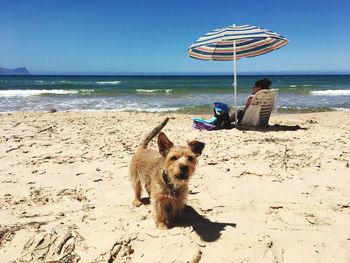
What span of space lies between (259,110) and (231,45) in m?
2.06

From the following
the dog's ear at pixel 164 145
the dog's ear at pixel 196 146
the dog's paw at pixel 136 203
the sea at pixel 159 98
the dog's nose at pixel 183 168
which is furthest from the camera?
the sea at pixel 159 98

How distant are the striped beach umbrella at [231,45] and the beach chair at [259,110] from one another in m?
0.48

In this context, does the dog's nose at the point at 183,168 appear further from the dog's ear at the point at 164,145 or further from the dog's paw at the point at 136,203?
the dog's paw at the point at 136,203

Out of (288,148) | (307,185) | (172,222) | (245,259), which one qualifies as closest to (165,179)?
(172,222)

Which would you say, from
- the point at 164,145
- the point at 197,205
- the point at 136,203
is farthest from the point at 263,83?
the point at 164,145

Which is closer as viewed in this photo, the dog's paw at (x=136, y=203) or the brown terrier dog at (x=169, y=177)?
the brown terrier dog at (x=169, y=177)

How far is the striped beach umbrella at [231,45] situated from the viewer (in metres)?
8.64

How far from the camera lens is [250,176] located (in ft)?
16.7

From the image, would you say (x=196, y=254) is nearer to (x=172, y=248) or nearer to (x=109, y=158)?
(x=172, y=248)

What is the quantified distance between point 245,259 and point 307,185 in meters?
2.09

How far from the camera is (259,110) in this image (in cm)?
885

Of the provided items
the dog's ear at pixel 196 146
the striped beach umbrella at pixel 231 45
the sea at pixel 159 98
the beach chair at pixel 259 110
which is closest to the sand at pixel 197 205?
the dog's ear at pixel 196 146

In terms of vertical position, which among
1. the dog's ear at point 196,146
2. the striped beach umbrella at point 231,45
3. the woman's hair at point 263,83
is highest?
the striped beach umbrella at point 231,45

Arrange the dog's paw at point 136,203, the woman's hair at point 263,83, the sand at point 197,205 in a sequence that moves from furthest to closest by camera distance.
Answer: the woman's hair at point 263,83 → the dog's paw at point 136,203 → the sand at point 197,205
